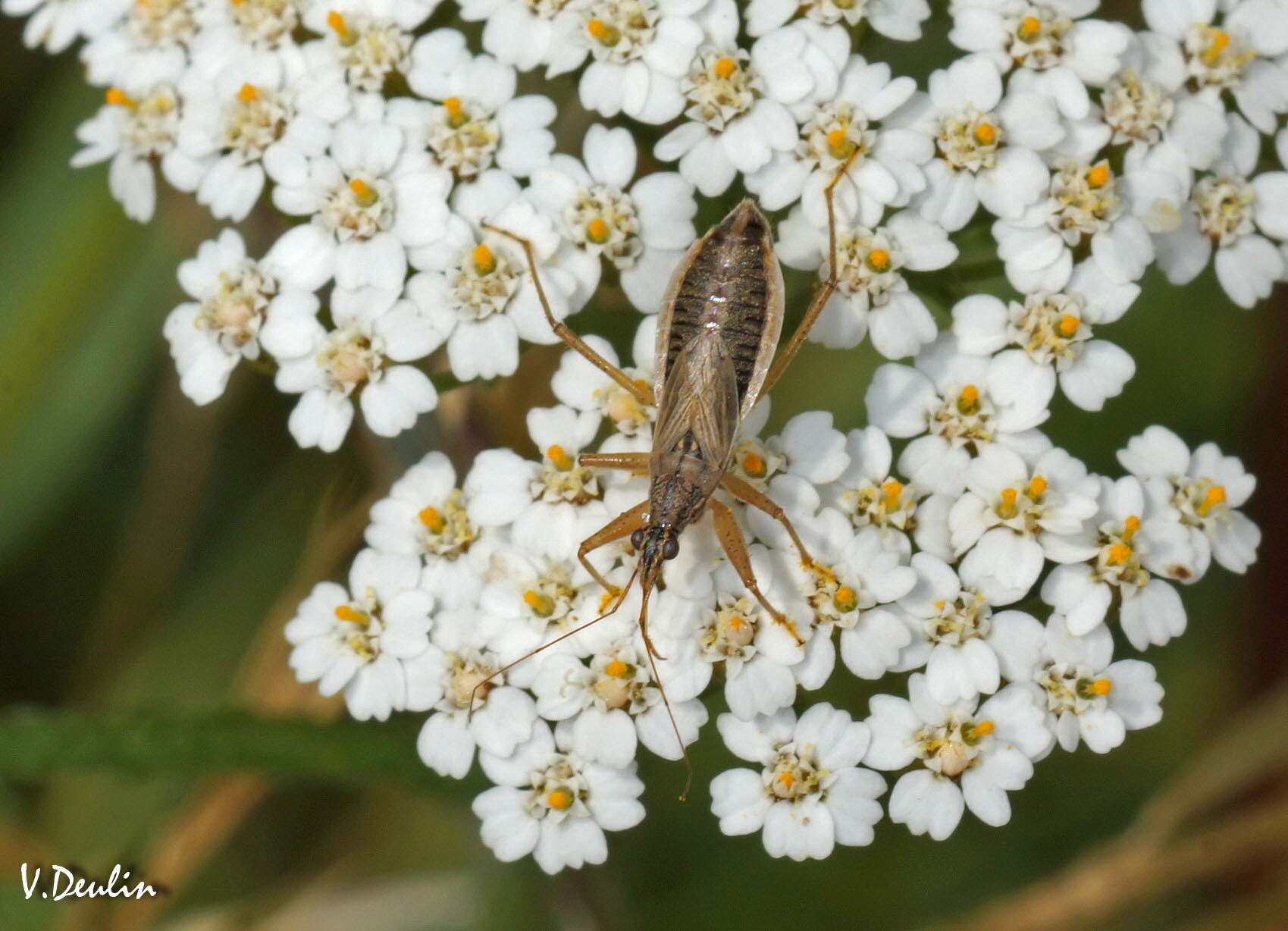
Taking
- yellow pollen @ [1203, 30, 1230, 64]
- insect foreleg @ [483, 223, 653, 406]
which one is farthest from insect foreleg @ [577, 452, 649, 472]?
yellow pollen @ [1203, 30, 1230, 64]

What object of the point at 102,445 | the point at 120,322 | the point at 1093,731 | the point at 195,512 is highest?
the point at 120,322

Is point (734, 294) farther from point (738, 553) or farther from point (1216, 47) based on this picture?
point (1216, 47)

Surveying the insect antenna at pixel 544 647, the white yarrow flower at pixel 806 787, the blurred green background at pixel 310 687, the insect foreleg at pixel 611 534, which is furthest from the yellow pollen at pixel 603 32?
the white yarrow flower at pixel 806 787

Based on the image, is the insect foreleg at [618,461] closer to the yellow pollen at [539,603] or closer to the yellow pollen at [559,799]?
the yellow pollen at [539,603]

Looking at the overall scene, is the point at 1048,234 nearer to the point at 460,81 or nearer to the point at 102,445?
the point at 460,81

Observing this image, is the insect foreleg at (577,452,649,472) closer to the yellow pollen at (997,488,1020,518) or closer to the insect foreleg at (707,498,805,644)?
the insect foreleg at (707,498,805,644)

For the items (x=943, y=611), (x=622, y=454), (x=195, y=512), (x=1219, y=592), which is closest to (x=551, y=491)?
(x=622, y=454)
